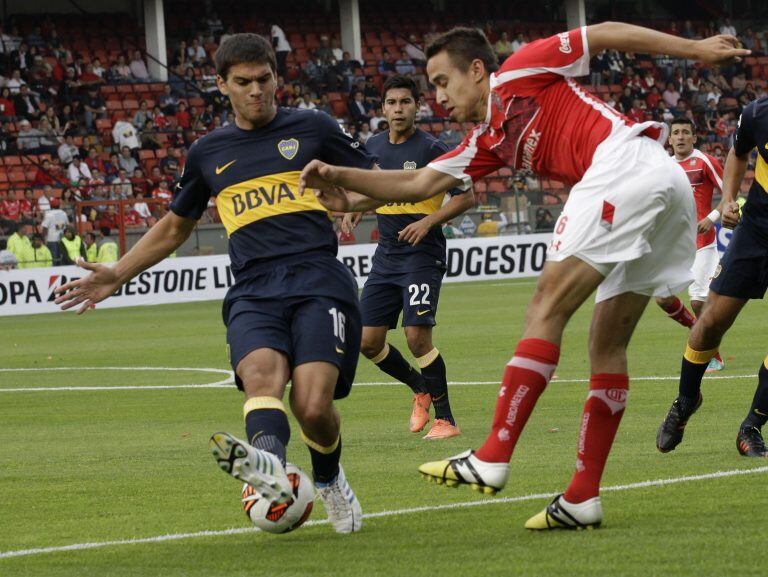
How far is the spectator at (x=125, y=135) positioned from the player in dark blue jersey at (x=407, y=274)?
962 inches

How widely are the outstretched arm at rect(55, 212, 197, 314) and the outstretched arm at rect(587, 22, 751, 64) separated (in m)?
2.09

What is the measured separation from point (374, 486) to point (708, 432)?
8.49 ft

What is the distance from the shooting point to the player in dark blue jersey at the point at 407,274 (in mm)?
10094

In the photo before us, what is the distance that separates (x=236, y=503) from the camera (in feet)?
22.6

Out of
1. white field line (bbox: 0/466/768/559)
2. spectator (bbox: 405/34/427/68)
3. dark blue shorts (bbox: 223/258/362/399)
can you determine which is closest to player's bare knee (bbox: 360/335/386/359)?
white field line (bbox: 0/466/768/559)

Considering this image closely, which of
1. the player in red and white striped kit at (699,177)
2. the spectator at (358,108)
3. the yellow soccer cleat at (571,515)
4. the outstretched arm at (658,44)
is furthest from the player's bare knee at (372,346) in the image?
the spectator at (358,108)

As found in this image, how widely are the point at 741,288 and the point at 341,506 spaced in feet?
10.0

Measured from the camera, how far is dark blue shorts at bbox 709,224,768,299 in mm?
7855

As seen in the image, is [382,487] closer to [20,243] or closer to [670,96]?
[20,243]

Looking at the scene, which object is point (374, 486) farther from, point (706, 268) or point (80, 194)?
point (80, 194)

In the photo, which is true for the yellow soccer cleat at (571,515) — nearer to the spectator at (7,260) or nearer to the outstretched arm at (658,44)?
the outstretched arm at (658,44)

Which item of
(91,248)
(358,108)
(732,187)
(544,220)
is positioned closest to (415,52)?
(358,108)

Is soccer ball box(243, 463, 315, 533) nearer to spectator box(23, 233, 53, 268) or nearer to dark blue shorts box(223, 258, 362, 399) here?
dark blue shorts box(223, 258, 362, 399)

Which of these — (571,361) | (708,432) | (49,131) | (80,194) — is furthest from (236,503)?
(49,131)
